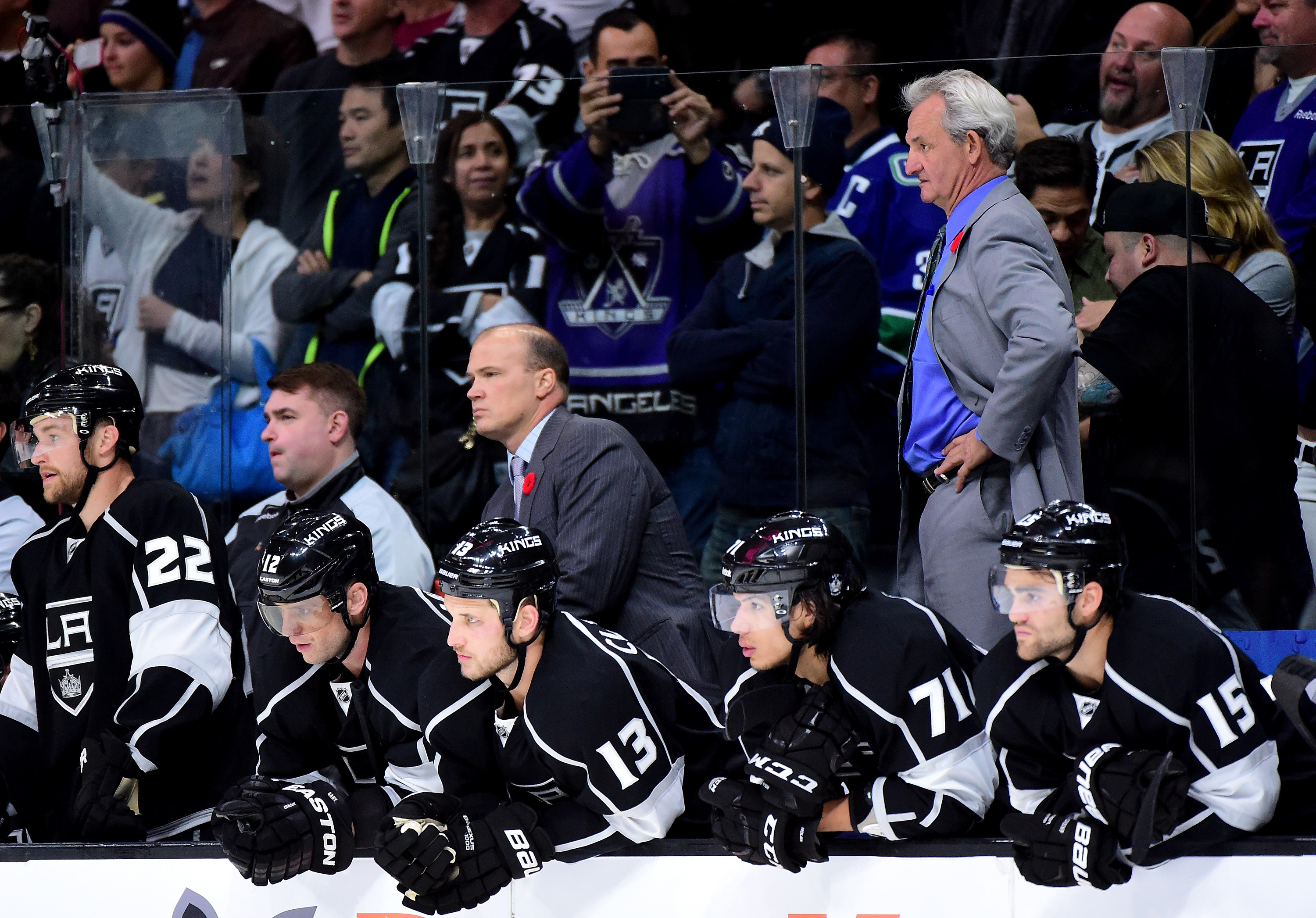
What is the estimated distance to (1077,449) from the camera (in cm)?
298

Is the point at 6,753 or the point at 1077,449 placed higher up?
the point at 1077,449

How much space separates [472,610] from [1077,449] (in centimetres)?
123

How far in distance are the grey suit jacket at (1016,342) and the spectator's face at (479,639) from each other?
3.19 ft

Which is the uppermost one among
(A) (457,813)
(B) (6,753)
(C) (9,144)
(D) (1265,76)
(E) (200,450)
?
(D) (1265,76)

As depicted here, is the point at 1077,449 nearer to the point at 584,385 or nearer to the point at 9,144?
the point at 584,385

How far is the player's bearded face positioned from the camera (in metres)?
2.44

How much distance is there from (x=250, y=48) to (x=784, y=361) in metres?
2.80

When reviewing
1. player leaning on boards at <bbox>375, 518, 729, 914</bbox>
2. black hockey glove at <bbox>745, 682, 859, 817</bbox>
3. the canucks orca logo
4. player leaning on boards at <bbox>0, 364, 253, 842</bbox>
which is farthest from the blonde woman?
player leaning on boards at <bbox>0, 364, 253, 842</bbox>

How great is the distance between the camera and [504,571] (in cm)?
272

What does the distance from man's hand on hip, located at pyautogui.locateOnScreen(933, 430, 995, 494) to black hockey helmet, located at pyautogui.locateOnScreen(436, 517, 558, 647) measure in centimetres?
79

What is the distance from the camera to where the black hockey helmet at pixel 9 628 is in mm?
3439

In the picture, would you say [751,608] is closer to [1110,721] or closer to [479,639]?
[479,639]

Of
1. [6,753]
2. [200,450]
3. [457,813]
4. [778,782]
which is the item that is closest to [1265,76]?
[778,782]

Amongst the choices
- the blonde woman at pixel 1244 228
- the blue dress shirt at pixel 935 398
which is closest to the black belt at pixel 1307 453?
the blonde woman at pixel 1244 228
